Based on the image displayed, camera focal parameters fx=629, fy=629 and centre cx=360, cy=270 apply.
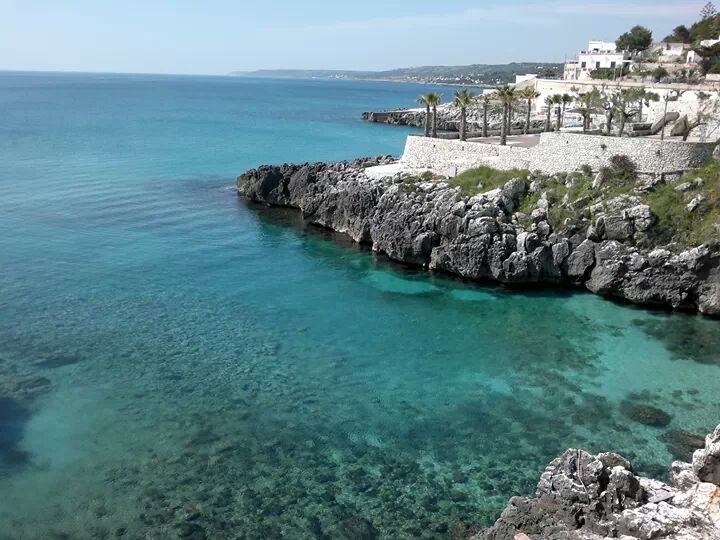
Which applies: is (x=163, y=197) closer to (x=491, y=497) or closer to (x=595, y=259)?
(x=595, y=259)

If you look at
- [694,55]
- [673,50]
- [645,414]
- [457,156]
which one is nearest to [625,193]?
[457,156]

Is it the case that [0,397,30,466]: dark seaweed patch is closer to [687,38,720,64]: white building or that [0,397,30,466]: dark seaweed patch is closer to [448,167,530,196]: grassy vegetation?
[448,167,530,196]: grassy vegetation

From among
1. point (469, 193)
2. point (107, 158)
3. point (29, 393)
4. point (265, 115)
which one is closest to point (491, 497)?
point (29, 393)

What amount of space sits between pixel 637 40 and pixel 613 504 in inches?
4378

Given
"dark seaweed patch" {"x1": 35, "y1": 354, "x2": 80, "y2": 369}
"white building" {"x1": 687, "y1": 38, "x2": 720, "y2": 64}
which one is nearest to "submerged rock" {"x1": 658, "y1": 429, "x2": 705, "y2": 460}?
"dark seaweed patch" {"x1": 35, "y1": 354, "x2": 80, "y2": 369}

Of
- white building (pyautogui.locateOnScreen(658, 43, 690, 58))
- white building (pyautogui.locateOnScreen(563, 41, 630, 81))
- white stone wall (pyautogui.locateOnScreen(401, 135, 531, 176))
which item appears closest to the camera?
white stone wall (pyautogui.locateOnScreen(401, 135, 531, 176))

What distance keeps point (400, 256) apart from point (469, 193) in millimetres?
6459

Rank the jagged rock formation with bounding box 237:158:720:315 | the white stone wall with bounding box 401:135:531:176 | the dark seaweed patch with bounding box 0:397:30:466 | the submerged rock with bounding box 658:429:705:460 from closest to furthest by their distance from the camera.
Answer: the dark seaweed patch with bounding box 0:397:30:466
the submerged rock with bounding box 658:429:705:460
the jagged rock formation with bounding box 237:158:720:315
the white stone wall with bounding box 401:135:531:176

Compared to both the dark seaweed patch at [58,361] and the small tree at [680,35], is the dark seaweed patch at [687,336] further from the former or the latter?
the small tree at [680,35]

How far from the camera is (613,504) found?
651 inches

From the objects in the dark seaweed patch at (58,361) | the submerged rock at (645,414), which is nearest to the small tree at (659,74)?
the submerged rock at (645,414)

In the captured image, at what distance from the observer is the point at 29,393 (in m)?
25.7

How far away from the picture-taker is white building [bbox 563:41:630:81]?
99.4 meters

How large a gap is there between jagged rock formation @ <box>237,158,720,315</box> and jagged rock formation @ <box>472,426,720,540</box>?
61.9ft
